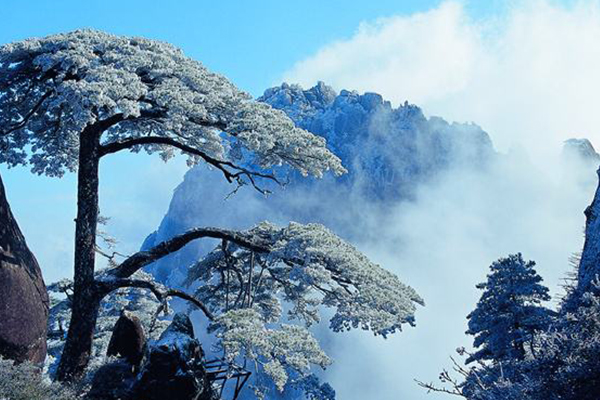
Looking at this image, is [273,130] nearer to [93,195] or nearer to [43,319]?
[93,195]

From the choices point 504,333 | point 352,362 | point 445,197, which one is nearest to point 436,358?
point 352,362

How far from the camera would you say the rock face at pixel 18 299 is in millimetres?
10461

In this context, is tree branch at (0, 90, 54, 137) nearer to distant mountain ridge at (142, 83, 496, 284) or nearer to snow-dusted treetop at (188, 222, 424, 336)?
snow-dusted treetop at (188, 222, 424, 336)

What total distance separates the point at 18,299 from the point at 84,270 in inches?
54.0

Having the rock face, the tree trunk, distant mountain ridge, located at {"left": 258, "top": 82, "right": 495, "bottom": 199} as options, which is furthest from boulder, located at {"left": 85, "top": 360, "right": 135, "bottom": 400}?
distant mountain ridge, located at {"left": 258, "top": 82, "right": 495, "bottom": 199}

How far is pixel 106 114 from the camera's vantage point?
1094cm

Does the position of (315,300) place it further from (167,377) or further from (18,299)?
(18,299)

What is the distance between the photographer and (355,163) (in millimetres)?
122438

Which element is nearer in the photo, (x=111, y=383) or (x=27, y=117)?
(x=111, y=383)

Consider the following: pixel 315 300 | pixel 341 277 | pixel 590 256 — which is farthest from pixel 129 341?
pixel 590 256

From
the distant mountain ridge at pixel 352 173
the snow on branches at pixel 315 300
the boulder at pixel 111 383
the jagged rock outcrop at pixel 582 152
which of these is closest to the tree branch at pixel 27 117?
the snow on branches at pixel 315 300

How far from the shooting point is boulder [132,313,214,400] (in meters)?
8.43

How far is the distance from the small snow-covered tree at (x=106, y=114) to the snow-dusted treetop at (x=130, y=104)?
0.8 inches

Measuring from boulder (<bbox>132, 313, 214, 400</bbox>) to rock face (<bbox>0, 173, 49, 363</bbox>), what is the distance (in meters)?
3.43
